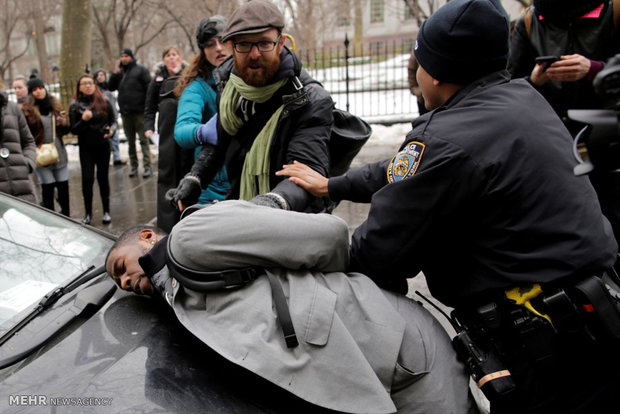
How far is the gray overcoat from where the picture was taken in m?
1.54

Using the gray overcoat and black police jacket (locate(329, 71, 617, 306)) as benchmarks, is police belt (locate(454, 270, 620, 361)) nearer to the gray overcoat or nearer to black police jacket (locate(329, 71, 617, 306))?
black police jacket (locate(329, 71, 617, 306))

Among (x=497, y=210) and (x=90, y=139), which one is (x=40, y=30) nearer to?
(x=90, y=139)

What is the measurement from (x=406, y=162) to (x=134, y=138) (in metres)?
8.09

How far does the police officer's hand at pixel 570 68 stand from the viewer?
2803 mm

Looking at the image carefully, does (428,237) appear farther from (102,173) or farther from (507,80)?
(102,173)

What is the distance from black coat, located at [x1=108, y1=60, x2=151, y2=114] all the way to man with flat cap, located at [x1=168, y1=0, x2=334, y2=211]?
668 centimetres

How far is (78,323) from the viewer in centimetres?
197

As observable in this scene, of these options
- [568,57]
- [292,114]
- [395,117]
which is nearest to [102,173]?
[292,114]

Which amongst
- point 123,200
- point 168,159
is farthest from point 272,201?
point 123,200

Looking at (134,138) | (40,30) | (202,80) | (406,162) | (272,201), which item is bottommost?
(134,138)

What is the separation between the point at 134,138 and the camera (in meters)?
9.07

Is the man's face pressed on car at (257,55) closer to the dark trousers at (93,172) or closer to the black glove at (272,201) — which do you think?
the black glove at (272,201)

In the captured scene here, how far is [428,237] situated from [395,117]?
10240mm

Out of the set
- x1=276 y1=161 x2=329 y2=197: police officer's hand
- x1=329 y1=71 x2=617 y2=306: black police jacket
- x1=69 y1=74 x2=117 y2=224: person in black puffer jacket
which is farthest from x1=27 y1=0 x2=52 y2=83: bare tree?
x1=329 y1=71 x2=617 y2=306: black police jacket
